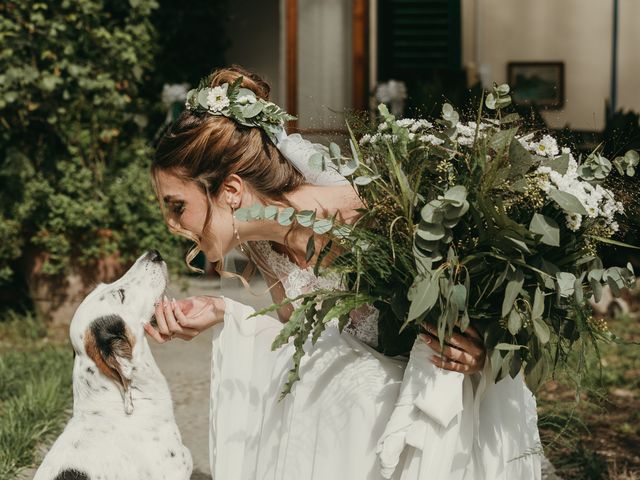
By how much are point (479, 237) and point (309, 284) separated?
840mm

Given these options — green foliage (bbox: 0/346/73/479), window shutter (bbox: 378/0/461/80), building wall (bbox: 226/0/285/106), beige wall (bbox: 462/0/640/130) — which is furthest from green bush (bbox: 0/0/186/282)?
beige wall (bbox: 462/0/640/130)

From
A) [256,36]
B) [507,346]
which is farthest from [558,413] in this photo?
[256,36]

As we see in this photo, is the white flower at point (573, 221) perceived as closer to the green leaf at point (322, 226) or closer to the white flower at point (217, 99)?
the green leaf at point (322, 226)

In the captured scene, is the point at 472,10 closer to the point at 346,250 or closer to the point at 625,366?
the point at 625,366

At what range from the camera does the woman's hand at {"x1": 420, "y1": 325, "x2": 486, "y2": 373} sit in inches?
104

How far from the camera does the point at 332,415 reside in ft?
9.32

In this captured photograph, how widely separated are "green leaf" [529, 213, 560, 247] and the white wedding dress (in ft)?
1.49

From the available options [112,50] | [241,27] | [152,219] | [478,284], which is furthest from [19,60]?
[478,284]

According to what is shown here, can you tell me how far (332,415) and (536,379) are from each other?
0.59 metres

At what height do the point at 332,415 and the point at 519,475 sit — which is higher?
the point at 332,415

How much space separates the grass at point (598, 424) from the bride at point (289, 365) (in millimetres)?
388

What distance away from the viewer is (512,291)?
2.46 metres

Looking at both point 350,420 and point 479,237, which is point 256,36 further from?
point 479,237

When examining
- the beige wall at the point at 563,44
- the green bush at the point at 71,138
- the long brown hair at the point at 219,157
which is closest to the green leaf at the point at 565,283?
the long brown hair at the point at 219,157
